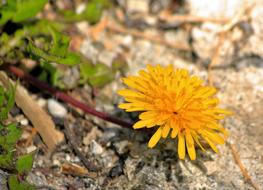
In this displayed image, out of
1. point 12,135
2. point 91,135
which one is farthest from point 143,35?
point 12,135

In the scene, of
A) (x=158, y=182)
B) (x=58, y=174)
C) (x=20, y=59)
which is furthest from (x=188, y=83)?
(x=20, y=59)

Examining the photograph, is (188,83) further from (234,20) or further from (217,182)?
(234,20)

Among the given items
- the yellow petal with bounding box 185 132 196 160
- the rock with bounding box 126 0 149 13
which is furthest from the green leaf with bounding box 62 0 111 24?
the yellow petal with bounding box 185 132 196 160

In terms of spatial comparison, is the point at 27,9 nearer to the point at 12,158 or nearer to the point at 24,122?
the point at 24,122

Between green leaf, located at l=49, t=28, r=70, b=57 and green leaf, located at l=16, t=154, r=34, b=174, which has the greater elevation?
green leaf, located at l=49, t=28, r=70, b=57

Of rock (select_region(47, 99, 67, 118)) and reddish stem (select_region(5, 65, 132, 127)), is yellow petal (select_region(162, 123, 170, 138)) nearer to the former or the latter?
reddish stem (select_region(5, 65, 132, 127))

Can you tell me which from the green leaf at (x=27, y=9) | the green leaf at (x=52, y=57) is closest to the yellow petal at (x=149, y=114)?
the green leaf at (x=52, y=57)

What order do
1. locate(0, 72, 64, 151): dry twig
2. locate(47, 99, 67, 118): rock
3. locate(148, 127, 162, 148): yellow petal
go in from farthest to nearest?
locate(47, 99, 67, 118): rock
locate(0, 72, 64, 151): dry twig
locate(148, 127, 162, 148): yellow petal
